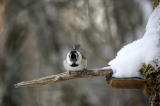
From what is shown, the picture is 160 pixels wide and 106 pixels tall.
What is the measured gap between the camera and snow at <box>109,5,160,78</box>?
108 inches

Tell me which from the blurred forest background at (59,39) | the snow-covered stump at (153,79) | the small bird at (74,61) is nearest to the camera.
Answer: the snow-covered stump at (153,79)

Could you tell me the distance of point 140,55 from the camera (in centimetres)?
277

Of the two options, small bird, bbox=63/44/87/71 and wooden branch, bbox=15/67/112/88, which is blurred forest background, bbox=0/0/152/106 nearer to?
small bird, bbox=63/44/87/71

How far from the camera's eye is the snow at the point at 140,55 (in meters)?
2.73

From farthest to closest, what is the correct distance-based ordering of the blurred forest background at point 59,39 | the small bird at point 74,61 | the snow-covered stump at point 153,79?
the blurred forest background at point 59,39 → the small bird at point 74,61 → the snow-covered stump at point 153,79

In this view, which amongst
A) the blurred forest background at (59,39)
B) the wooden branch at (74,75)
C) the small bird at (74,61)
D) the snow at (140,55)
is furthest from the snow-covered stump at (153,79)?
the blurred forest background at (59,39)

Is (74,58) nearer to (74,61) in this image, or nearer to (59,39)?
(74,61)

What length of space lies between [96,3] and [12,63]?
1.59 m

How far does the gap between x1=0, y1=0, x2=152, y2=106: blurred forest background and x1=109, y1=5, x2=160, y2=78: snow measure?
14.1 feet

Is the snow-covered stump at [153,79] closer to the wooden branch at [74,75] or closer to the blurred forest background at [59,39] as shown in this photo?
the wooden branch at [74,75]

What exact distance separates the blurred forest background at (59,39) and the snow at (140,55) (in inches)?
170

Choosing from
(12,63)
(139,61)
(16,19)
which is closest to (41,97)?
(12,63)

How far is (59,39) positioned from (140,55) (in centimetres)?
543

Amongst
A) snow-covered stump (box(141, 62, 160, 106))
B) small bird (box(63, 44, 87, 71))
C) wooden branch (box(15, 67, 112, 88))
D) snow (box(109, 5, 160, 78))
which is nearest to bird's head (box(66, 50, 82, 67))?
small bird (box(63, 44, 87, 71))
